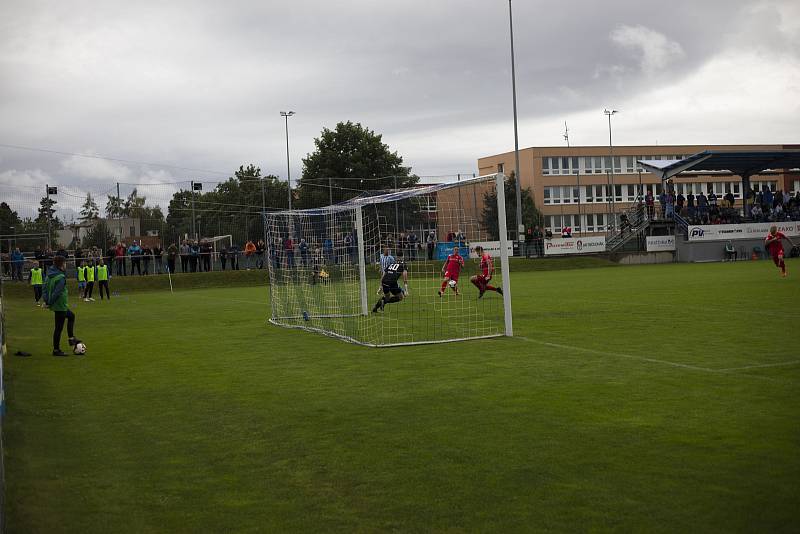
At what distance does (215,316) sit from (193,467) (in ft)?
53.5

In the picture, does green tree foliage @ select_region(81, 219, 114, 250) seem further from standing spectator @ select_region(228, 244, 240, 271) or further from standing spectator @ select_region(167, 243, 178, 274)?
standing spectator @ select_region(228, 244, 240, 271)

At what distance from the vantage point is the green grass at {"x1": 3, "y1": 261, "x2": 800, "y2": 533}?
212 inches

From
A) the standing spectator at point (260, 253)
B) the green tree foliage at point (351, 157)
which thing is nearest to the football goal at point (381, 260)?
the standing spectator at point (260, 253)

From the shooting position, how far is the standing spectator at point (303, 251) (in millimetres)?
21225

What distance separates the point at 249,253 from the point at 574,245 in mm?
22354

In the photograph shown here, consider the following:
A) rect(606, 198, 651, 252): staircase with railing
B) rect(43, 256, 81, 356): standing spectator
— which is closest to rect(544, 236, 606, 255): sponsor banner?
A: rect(606, 198, 651, 252): staircase with railing

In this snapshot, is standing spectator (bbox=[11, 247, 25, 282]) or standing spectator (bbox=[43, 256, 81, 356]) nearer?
standing spectator (bbox=[43, 256, 81, 356])

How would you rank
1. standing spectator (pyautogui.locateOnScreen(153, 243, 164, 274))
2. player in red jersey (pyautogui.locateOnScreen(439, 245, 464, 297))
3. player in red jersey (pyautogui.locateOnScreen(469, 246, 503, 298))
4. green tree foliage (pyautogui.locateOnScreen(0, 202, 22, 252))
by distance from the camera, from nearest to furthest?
player in red jersey (pyautogui.locateOnScreen(439, 245, 464, 297)), player in red jersey (pyautogui.locateOnScreen(469, 246, 503, 298)), green tree foliage (pyautogui.locateOnScreen(0, 202, 22, 252)), standing spectator (pyautogui.locateOnScreen(153, 243, 164, 274))

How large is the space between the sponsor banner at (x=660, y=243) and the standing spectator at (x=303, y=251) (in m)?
36.6

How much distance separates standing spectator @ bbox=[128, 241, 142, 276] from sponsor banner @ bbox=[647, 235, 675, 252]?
108ft

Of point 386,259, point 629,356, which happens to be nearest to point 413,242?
point 386,259

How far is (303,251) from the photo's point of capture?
2145 centimetres

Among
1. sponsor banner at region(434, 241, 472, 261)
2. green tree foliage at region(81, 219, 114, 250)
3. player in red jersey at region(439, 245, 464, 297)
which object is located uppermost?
green tree foliage at region(81, 219, 114, 250)

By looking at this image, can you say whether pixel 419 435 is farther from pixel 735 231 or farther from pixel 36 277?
pixel 735 231
